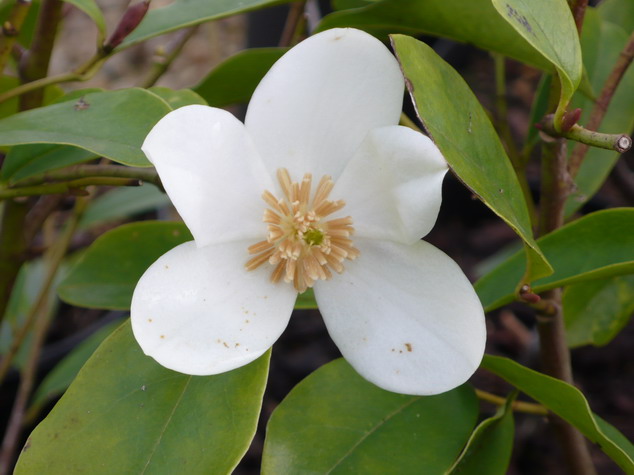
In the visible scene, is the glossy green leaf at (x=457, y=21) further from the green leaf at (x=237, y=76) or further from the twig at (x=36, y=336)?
the twig at (x=36, y=336)

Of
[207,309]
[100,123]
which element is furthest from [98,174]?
[207,309]

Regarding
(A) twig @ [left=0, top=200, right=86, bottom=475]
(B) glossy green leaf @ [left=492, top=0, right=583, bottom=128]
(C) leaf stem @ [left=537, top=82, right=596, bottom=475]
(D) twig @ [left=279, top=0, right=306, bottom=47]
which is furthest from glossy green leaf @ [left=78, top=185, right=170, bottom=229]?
(B) glossy green leaf @ [left=492, top=0, right=583, bottom=128]

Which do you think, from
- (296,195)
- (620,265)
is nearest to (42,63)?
(296,195)

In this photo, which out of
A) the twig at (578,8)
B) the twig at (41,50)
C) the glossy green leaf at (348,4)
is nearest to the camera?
the twig at (578,8)

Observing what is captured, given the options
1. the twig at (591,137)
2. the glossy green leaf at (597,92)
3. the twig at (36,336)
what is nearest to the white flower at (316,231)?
the twig at (591,137)

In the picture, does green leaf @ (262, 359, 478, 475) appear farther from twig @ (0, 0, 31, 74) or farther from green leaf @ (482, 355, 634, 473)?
twig @ (0, 0, 31, 74)

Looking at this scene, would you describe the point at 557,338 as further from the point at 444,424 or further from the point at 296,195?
the point at 296,195
